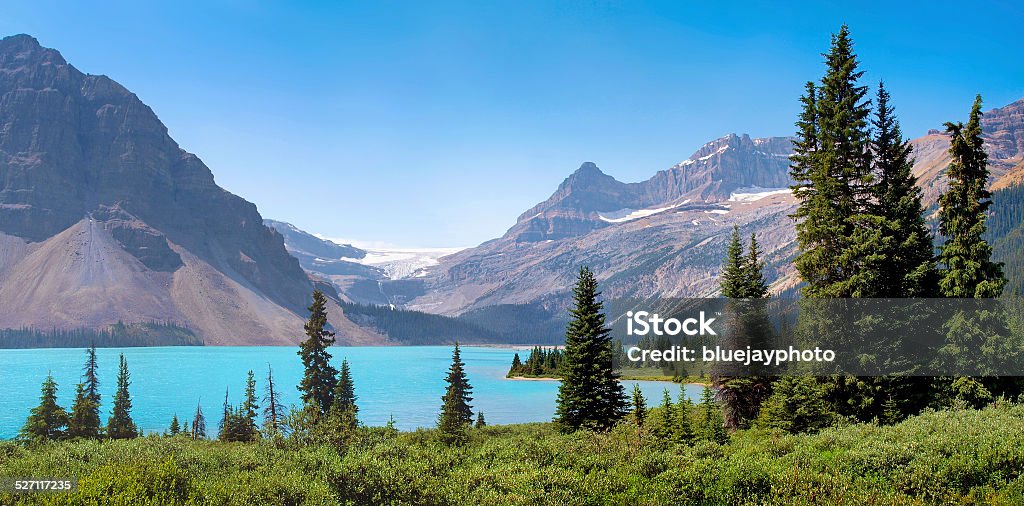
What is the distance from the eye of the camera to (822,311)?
1160 inches

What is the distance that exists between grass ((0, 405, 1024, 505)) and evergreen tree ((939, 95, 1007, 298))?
14.6 metres

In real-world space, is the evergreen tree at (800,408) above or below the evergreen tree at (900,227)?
below

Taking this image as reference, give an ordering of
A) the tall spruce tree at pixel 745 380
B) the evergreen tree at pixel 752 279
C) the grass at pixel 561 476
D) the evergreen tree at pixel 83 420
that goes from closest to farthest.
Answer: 1. the grass at pixel 561 476
2. the tall spruce tree at pixel 745 380
3. the evergreen tree at pixel 752 279
4. the evergreen tree at pixel 83 420

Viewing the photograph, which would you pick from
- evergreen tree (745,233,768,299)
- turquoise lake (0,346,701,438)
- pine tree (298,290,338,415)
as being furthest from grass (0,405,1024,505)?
turquoise lake (0,346,701,438)

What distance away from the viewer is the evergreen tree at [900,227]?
2872cm

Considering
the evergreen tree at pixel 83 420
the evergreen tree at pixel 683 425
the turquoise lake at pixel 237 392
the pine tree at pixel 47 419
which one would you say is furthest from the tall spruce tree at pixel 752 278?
the turquoise lake at pixel 237 392

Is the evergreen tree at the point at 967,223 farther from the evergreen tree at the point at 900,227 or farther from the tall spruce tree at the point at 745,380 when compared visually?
the tall spruce tree at the point at 745,380

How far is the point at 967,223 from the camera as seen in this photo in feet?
92.2

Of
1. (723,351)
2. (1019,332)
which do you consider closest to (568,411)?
(723,351)

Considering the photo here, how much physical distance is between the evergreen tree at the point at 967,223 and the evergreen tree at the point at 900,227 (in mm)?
835

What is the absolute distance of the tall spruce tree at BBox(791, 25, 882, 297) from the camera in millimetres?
29250

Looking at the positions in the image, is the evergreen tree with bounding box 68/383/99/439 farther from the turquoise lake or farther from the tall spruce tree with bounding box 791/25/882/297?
the tall spruce tree with bounding box 791/25/882/297

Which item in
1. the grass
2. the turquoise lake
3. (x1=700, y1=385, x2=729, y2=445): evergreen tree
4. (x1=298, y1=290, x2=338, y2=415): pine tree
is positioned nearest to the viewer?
the grass

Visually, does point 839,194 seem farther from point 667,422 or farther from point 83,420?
point 83,420
